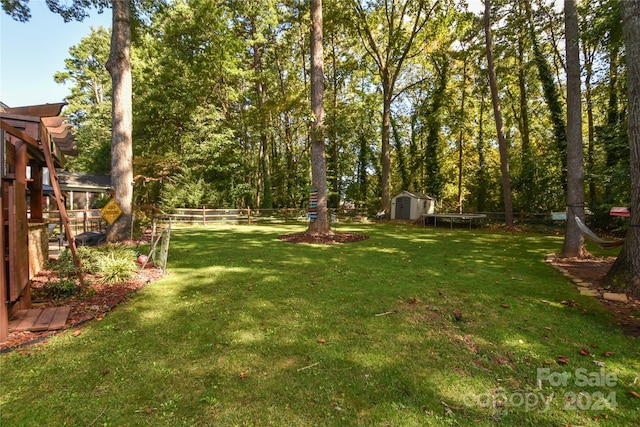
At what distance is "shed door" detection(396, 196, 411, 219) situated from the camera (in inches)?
749

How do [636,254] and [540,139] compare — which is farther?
[540,139]

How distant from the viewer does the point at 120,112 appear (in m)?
8.17

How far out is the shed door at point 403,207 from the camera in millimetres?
19016

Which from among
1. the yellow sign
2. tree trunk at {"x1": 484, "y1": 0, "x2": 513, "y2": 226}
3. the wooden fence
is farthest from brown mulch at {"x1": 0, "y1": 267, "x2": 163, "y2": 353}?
tree trunk at {"x1": 484, "y1": 0, "x2": 513, "y2": 226}

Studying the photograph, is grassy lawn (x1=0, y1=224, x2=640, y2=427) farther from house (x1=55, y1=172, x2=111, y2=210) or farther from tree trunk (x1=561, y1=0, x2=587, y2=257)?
house (x1=55, y1=172, x2=111, y2=210)

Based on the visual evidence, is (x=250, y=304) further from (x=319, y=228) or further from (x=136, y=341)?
(x=319, y=228)

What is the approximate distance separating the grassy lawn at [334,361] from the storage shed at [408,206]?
46.8ft

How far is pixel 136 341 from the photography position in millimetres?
3012

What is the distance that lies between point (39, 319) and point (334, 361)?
332 cm

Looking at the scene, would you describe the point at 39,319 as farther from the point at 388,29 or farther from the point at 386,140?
the point at 388,29

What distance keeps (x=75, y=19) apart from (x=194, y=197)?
10.1 m

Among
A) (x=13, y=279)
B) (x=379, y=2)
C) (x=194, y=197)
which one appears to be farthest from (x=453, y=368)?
(x=379, y=2)

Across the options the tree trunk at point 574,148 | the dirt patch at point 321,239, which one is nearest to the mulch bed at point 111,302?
the tree trunk at point 574,148

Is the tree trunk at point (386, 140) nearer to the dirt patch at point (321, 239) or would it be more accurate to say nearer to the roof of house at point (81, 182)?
the dirt patch at point (321, 239)
